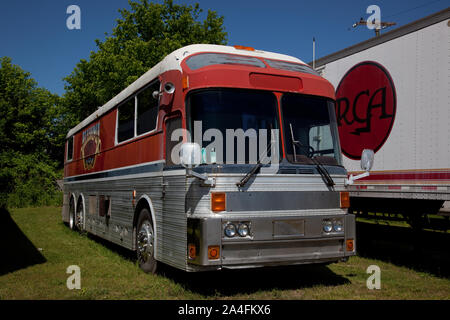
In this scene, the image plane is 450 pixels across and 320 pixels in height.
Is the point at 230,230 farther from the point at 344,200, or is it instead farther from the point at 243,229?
the point at 344,200

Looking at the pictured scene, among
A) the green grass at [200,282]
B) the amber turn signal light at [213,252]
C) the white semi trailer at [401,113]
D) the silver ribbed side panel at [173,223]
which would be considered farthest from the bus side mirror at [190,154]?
the white semi trailer at [401,113]

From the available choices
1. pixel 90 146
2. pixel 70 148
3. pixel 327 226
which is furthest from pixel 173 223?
pixel 70 148

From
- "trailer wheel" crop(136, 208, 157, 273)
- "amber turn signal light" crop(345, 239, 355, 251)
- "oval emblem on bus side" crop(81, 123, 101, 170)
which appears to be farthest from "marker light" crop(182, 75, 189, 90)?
"oval emblem on bus side" crop(81, 123, 101, 170)

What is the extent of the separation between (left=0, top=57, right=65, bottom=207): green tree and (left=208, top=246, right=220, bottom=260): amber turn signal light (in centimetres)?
3123

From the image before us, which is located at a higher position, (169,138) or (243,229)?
(169,138)

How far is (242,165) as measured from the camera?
580 centimetres

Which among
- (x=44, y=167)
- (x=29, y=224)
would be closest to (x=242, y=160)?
(x=29, y=224)

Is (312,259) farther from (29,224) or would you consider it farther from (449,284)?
(29,224)

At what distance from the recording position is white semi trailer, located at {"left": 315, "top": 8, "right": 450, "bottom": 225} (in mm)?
7246

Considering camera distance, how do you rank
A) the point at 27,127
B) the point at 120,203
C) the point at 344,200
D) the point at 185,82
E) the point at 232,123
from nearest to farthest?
the point at 232,123 < the point at 185,82 < the point at 344,200 < the point at 120,203 < the point at 27,127

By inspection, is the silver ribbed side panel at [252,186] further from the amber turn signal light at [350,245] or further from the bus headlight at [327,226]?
the amber turn signal light at [350,245]

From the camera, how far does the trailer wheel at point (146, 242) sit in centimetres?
725

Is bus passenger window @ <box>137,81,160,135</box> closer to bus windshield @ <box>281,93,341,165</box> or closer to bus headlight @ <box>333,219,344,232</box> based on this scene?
bus windshield @ <box>281,93,341,165</box>

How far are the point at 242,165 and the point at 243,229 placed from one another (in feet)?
2.56
